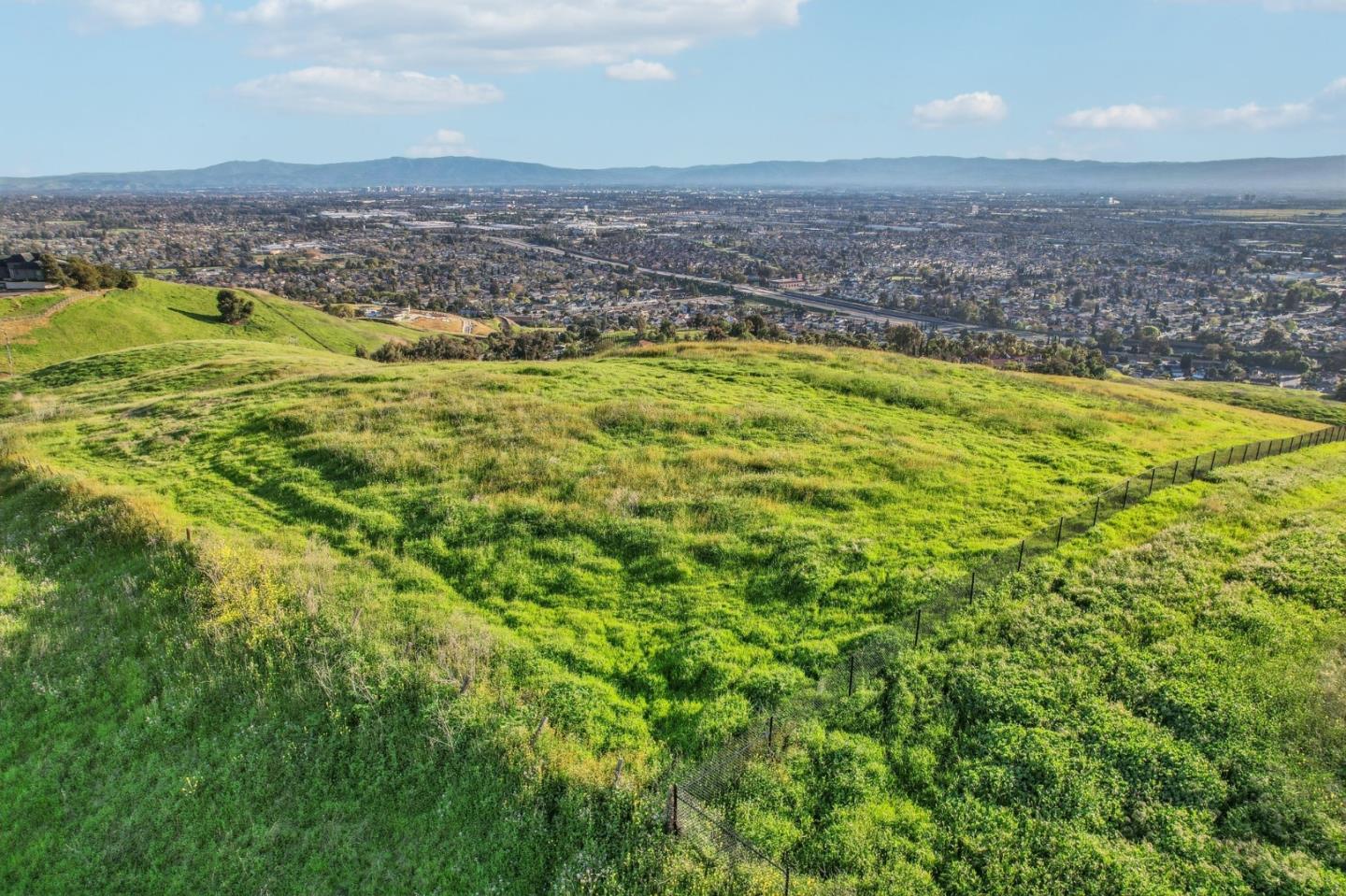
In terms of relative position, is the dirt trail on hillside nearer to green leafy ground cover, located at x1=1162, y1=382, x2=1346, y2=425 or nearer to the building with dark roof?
the building with dark roof

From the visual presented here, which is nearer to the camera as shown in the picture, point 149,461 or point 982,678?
point 982,678

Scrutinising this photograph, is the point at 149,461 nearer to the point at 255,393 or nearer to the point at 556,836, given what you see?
the point at 255,393

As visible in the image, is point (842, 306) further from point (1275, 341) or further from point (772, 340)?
point (772, 340)

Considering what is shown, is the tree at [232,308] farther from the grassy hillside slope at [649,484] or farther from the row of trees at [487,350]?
the grassy hillside slope at [649,484]

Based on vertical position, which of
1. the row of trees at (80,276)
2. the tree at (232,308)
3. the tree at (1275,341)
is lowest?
the tree at (1275,341)

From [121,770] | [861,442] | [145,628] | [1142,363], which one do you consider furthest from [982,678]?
[1142,363]

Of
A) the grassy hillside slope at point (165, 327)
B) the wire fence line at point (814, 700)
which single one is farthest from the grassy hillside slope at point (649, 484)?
the grassy hillside slope at point (165, 327)
